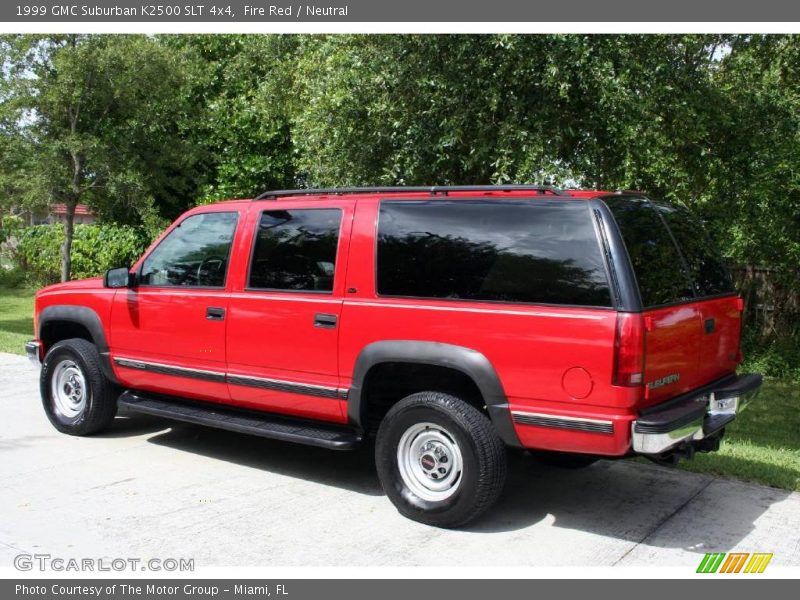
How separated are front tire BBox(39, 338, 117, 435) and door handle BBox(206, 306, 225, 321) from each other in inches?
58.8

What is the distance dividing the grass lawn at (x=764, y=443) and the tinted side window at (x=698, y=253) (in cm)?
148

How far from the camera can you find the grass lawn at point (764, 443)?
6.21 m

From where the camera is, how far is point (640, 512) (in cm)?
538

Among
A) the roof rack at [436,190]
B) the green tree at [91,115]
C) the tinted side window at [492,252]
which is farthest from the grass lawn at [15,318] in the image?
the tinted side window at [492,252]

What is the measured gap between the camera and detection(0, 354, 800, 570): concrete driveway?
469 centimetres

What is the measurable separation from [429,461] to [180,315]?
7.74 feet

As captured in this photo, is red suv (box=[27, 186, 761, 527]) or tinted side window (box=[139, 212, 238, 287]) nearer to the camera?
red suv (box=[27, 186, 761, 527])

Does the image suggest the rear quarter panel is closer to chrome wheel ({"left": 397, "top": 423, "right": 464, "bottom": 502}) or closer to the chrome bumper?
chrome wheel ({"left": 397, "top": 423, "right": 464, "bottom": 502})

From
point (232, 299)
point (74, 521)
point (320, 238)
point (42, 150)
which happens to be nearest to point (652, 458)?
point (320, 238)

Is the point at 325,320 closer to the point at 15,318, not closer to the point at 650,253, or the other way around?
the point at 650,253

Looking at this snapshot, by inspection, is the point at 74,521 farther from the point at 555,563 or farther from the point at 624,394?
the point at 624,394

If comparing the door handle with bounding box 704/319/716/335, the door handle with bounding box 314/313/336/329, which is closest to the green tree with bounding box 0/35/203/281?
the door handle with bounding box 314/313/336/329

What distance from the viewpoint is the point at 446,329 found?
497 cm

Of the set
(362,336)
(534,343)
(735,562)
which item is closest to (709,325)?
(534,343)
